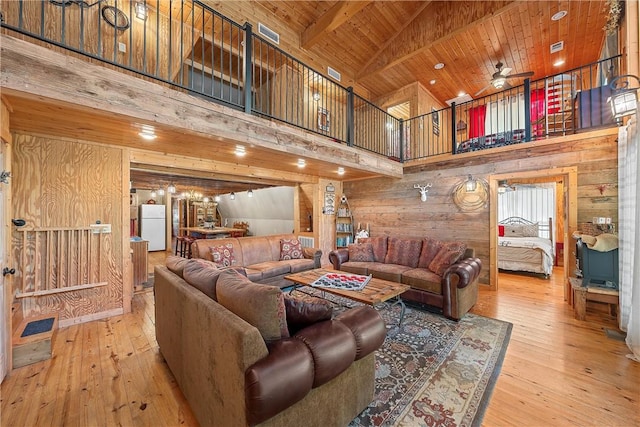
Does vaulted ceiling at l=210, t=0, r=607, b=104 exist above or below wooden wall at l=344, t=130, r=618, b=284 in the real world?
above

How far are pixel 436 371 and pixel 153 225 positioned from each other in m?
9.38

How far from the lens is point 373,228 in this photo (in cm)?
585

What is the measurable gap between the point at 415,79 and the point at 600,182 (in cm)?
407

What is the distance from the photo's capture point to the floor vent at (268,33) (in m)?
4.43

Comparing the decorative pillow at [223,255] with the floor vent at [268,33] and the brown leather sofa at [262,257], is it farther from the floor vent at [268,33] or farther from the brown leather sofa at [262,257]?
the floor vent at [268,33]

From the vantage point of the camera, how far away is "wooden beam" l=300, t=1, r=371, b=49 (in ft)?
13.3

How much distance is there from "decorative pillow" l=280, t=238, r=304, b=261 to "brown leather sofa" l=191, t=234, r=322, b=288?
7cm

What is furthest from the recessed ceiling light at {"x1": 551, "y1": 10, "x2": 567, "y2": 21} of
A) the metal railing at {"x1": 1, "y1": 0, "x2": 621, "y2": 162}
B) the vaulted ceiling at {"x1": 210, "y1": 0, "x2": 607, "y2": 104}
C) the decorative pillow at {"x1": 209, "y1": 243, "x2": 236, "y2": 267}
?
the decorative pillow at {"x1": 209, "y1": 243, "x2": 236, "y2": 267}

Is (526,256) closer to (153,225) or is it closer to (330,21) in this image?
(330,21)

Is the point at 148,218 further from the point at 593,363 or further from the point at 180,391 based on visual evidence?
the point at 593,363

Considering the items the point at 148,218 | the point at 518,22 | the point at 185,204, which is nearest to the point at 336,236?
the point at 518,22

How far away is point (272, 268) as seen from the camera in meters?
4.12

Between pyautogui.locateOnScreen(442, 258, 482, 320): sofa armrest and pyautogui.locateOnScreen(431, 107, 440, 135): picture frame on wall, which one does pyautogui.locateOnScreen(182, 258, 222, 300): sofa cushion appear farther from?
pyautogui.locateOnScreen(431, 107, 440, 135): picture frame on wall

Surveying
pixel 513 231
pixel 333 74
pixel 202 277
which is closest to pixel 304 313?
pixel 202 277
